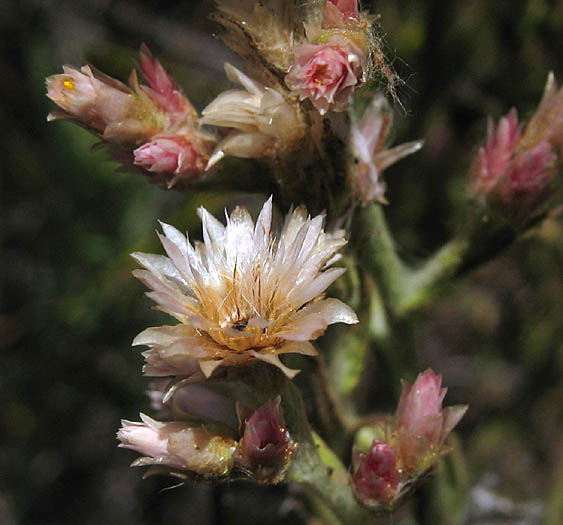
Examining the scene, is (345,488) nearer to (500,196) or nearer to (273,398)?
(273,398)

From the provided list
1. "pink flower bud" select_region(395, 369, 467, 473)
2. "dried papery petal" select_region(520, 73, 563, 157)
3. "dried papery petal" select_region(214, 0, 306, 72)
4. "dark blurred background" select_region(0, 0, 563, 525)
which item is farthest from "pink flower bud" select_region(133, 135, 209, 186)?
"dark blurred background" select_region(0, 0, 563, 525)

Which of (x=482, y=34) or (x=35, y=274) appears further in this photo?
(x=35, y=274)

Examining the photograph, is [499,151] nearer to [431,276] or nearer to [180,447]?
[431,276]

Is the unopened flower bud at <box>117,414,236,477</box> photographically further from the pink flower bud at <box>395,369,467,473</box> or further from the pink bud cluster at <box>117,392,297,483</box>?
the pink flower bud at <box>395,369,467,473</box>

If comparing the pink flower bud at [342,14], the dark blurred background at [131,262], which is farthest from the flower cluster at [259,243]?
the dark blurred background at [131,262]

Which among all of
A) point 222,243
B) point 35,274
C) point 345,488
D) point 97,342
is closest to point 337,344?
point 345,488

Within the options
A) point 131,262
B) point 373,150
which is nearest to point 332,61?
point 373,150

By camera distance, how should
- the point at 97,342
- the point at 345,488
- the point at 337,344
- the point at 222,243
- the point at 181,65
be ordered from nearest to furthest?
the point at 222,243
the point at 345,488
the point at 337,344
the point at 97,342
the point at 181,65
